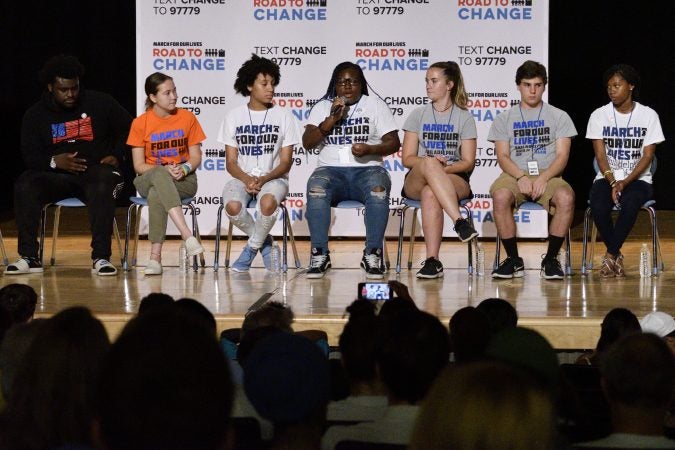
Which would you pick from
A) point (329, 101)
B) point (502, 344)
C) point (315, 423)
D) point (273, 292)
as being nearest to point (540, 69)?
point (329, 101)

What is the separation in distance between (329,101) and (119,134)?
4.17 feet

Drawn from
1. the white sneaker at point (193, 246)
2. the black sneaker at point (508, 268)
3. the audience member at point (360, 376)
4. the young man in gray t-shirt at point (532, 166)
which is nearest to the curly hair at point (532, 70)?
the young man in gray t-shirt at point (532, 166)

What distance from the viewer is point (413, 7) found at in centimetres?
788

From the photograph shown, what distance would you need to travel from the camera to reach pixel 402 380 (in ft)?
7.06

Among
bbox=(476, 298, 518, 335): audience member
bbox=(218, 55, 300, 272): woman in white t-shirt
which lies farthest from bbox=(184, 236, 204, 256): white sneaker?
bbox=(476, 298, 518, 335): audience member

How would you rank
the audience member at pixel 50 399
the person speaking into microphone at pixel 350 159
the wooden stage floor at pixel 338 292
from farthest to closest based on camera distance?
1. the person speaking into microphone at pixel 350 159
2. the wooden stage floor at pixel 338 292
3. the audience member at pixel 50 399

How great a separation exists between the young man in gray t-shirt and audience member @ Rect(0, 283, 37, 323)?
2.98m

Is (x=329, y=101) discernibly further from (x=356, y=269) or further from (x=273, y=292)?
(x=273, y=292)

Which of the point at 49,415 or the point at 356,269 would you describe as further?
the point at 356,269

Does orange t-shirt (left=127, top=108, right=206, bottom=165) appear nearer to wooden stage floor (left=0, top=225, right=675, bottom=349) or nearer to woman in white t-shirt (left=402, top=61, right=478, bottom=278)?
wooden stage floor (left=0, top=225, right=675, bottom=349)

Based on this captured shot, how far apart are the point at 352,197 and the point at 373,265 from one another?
446 mm

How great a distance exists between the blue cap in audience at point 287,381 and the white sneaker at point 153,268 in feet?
14.2

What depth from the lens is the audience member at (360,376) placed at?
2453 millimetres

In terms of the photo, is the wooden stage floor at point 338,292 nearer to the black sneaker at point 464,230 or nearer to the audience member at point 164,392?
the black sneaker at point 464,230
